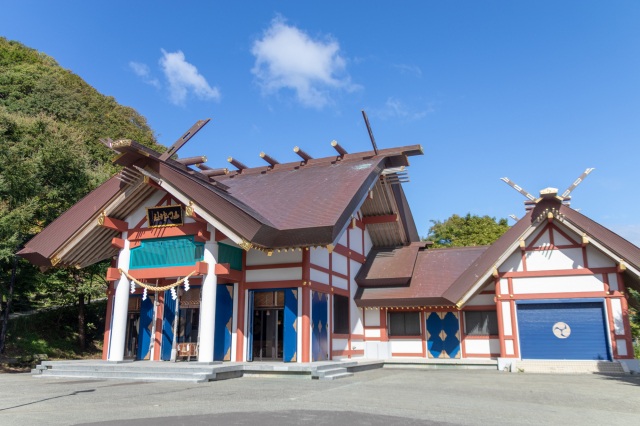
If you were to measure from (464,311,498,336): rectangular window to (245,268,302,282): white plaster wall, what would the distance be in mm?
7214

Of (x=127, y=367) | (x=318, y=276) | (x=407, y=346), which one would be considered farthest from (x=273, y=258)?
(x=407, y=346)

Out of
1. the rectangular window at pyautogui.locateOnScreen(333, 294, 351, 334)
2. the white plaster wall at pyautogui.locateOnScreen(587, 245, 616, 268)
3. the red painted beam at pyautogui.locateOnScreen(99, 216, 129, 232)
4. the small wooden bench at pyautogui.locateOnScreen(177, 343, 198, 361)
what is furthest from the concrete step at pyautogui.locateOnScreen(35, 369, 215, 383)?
the white plaster wall at pyautogui.locateOnScreen(587, 245, 616, 268)

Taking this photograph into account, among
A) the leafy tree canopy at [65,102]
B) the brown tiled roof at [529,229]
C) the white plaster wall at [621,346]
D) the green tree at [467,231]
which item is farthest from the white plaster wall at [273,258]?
the leafy tree canopy at [65,102]

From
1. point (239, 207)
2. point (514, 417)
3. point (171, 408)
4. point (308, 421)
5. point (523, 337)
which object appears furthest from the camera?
point (523, 337)

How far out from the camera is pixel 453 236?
37.1 meters

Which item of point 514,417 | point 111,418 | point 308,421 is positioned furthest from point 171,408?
point 514,417

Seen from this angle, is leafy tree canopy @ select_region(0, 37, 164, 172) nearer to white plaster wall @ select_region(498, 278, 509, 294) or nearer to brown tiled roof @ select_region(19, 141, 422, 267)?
brown tiled roof @ select_region(19, 141, 422, 267)

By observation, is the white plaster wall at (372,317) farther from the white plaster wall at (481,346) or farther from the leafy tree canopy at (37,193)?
the leafy tree canopy at (37,193)

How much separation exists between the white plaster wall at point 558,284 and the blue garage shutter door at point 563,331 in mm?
467

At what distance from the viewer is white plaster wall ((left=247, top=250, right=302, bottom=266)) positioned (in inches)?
590

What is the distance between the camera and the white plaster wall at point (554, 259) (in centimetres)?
1593

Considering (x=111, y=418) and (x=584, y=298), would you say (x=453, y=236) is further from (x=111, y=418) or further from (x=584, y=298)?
(x=111, y=418)

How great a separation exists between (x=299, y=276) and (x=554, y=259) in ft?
28.6

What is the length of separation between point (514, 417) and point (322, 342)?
350 inches
